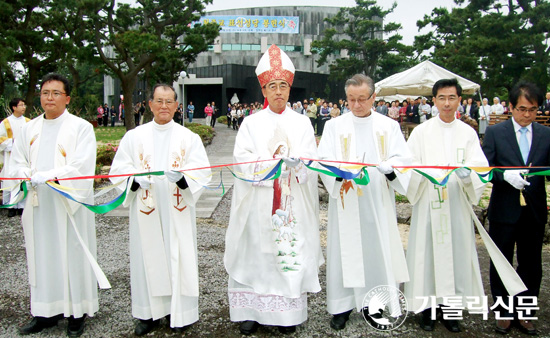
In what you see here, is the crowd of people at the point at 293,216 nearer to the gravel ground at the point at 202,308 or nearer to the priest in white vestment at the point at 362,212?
the priest in white vestment at the point at 362,212

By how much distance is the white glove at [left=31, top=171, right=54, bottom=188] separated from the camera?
157 inches

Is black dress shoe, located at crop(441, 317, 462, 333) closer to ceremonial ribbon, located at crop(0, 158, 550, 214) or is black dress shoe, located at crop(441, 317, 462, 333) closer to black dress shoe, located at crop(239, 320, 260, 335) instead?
ceremonial ribbon, located at crop(0, 158, 550, 214)

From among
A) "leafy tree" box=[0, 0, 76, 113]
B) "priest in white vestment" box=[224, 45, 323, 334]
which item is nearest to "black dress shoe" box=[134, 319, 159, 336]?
"priest in white vestment" box=[224, 45, 323, 334]

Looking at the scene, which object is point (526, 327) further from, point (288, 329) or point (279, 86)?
point (279, 86)

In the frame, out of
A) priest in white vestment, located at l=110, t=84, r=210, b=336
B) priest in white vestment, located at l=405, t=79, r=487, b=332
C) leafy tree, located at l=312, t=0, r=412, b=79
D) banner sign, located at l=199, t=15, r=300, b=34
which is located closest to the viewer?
priest in white vestment, located at l=110, t=84, r=210, b=336

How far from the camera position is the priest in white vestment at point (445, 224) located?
4203 millimetres

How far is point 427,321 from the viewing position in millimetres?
4191

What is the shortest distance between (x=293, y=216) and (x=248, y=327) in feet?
3.44

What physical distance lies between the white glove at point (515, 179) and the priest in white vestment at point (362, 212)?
813 mm

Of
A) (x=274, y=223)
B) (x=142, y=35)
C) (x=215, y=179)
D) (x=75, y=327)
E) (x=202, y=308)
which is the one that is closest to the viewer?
(x=75, y=327)

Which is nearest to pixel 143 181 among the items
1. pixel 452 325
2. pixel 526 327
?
pixel 452 325

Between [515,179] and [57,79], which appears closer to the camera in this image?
[515,179]

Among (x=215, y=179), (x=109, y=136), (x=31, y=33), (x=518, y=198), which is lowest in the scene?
(x=215, y=179)

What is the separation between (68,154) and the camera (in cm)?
427
